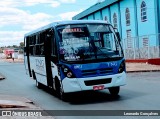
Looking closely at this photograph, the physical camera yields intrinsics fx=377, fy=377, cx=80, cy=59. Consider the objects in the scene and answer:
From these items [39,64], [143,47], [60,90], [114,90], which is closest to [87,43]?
[60,90]

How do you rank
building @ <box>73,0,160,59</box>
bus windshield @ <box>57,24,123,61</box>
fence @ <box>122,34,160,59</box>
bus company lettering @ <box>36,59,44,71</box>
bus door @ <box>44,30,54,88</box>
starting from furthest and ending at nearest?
building @ <box>73,0,160,59</box> < fence @ <box>122,34,160,59</box> < bus company lettering @ <box>36,59,44,71</box> < bus door @ <box>44,30,54,88</box> < bus windshield @ <box>57,24,123,61</box>

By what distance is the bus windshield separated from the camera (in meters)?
12.0

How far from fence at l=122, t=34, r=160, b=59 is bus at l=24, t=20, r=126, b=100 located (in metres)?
18.4

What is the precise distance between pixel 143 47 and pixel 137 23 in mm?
6492

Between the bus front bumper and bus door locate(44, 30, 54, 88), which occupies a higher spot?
bus door locate(44, 30, 54, 88)

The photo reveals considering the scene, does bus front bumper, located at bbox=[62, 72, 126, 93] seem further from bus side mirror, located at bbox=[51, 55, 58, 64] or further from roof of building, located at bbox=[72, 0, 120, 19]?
roof of building, located at bbox=[72, 0, 120, 19]

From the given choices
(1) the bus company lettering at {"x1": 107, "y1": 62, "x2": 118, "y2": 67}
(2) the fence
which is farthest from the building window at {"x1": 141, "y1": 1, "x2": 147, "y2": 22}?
(1) the bus company lettering at {"x1": 107, "y1": 62, "x2": 118, "y2": 67}

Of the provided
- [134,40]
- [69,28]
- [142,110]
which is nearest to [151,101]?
[142,110]

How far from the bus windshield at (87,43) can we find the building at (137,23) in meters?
18.3

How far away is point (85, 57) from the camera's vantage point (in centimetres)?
1196

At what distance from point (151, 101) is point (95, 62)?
6.94 ft

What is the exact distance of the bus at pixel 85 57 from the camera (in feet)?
38.8

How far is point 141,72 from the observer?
25141mm

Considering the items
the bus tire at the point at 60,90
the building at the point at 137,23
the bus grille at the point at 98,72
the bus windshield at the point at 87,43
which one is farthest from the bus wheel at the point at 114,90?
the building at the point at 137,23
